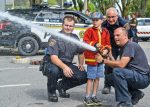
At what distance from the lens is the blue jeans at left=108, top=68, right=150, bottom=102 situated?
6895 millimetres

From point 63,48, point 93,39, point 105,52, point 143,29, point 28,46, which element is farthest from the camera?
point 143,29

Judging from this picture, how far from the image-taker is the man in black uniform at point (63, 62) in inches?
301

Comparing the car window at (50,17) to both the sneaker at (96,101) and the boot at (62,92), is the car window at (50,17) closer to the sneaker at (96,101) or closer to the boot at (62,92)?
the boot at (62,92)

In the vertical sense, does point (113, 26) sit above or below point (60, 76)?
above

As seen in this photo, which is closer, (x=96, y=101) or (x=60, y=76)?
(x=96, y=101)

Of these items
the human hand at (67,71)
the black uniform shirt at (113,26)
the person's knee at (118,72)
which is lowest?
the human hand at (67,71)

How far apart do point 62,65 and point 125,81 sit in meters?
1.20

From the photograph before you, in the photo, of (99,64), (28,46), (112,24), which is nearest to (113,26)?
(112,24)

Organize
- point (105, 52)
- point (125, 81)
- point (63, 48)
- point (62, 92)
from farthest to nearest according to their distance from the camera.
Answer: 1. point (62, 92)
2. point (63, 48)
3. point (105, 52)
4. point (125, 81)

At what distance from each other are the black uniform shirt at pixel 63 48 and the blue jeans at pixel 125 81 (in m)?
1.16

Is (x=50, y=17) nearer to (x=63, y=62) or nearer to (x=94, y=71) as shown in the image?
(x=63, y=62)

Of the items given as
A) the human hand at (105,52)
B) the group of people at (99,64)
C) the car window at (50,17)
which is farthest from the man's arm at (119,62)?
the car window at (50,17)

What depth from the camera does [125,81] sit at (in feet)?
22.7

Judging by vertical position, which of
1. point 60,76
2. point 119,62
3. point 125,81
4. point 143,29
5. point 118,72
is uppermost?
point 119,62
